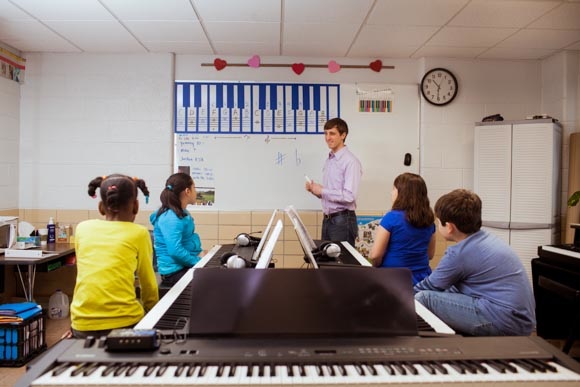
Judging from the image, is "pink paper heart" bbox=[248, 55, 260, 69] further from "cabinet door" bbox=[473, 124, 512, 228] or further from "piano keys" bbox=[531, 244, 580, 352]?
"piano keys" bbox=[531, 244, 580, 352]

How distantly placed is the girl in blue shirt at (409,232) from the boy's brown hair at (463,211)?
40cm

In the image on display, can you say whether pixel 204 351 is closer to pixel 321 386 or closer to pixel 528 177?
pixel 321 386

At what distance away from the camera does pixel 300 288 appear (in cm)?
115

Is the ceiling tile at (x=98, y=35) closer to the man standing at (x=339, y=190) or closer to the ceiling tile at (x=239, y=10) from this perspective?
the ceiling tile at (x=239, y=10)

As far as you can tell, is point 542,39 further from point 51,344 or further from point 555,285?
point 51,344

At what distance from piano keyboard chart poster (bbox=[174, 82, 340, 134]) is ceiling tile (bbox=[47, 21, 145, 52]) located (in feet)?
1.96

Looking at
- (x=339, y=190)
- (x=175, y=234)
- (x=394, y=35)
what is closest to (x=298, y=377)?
(x=175, y=234)

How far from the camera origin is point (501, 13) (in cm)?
309

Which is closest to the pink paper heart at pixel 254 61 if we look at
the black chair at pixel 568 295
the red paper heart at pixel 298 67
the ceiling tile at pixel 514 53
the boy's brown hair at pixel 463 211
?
the red paper heart at pixel 298 67

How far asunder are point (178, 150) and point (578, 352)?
3730mm

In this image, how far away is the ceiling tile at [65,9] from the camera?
2.96 metres

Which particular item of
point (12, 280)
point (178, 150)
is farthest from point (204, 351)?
point (12, 280)

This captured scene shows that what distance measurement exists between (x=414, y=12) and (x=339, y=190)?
1.49 m

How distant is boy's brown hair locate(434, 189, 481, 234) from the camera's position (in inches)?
74.6
